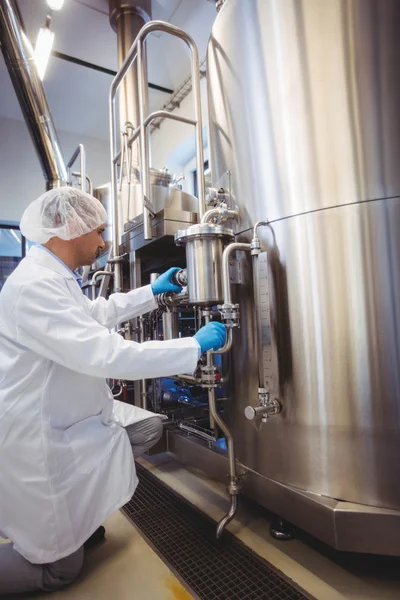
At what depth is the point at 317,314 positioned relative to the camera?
1.02 meters

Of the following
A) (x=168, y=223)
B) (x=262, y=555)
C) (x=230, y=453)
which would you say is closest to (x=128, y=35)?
(x=168, y=223)

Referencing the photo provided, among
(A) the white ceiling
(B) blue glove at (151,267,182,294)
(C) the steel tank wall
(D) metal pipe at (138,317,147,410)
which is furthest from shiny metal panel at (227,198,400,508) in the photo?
(A) the white ceiling

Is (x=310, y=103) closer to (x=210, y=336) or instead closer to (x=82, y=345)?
(x=210, y=336)

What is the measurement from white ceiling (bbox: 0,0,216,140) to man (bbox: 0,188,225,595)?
3.03m

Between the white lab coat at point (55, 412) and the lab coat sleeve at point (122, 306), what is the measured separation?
1.44 ft

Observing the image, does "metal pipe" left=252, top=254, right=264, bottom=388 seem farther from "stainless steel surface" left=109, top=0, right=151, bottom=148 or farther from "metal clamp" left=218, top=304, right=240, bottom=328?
"stainless steel surface" left=109, top=0, right=151, bottom=148

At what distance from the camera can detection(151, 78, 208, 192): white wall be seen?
13.4ft

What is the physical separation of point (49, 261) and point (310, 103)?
0.88 metres

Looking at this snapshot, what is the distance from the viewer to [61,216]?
1.21 m

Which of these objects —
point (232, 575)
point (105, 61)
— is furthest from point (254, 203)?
point (105, 61)

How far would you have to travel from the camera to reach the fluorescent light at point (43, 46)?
8.93ft

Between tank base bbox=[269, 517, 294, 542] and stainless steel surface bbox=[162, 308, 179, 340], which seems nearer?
tank base bbox=[269, 517, 294, 542]

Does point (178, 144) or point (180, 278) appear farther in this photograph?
point (178, 144)

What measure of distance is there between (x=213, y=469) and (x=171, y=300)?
2.07 feet
